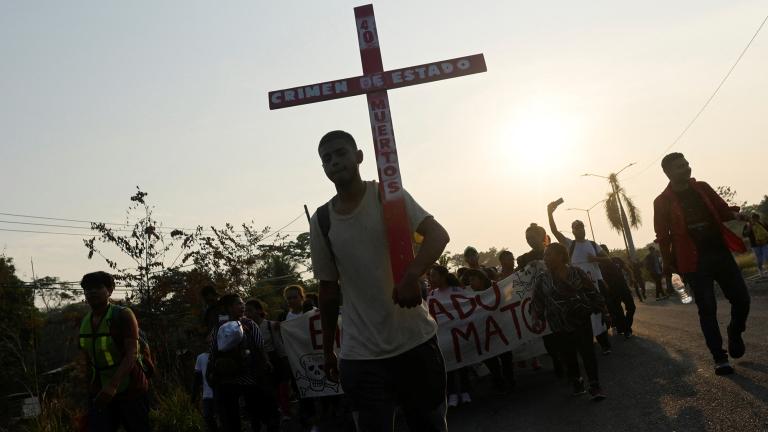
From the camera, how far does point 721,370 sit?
6.58 m

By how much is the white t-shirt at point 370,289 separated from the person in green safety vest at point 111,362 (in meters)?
2.57

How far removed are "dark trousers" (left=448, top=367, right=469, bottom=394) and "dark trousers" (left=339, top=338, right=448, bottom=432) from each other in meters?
5.44

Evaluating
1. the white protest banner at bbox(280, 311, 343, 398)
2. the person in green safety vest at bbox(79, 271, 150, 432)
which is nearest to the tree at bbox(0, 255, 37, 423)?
the white protest banner at bbox(280, 311, 343, 398)

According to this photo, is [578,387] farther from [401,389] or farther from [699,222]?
[401,389]

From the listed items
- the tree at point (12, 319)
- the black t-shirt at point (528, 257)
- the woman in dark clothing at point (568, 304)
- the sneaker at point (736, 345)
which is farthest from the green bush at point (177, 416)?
the tree at point (12, 319)

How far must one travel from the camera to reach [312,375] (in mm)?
9711

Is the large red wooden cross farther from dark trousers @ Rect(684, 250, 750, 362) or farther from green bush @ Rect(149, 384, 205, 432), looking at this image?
green bush @ Rect(149, 384, 205, 432)

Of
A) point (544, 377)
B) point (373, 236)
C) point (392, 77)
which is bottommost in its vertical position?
point (544, 377)

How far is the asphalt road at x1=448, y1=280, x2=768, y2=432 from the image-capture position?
5.48 m

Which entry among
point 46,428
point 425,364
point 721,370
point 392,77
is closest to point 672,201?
point 721,370

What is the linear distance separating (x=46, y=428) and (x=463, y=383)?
5.32m

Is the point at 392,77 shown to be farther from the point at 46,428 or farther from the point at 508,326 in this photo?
the point at 46,428

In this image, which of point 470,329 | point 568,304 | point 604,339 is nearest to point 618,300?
point 604,339

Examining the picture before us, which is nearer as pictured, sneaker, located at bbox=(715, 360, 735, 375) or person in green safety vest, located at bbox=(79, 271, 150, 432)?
person in green safety vest, located at bbox=(79, 271, 150, 432)
